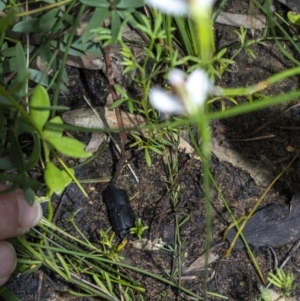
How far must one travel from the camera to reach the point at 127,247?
1.26 m

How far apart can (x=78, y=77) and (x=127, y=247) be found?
414 mm

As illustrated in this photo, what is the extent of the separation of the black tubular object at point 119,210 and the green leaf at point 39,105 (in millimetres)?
572

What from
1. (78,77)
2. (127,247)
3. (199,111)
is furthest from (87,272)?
(199,111)

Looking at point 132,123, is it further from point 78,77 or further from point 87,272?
point 87,272

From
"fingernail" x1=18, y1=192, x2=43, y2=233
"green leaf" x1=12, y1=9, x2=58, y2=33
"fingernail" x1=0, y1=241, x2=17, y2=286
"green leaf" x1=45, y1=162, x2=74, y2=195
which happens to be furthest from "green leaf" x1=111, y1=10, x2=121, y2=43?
"fingernail" x1=0, y1=241, x2=17, y2=286

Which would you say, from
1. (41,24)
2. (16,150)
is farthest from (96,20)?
(16,150)

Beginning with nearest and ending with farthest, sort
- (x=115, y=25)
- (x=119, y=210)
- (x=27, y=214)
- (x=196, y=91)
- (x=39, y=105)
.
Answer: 1. (x=196, y=91)
2. (x=39, y=105)
3. (x=115, y=25)
4. (x=27, y=214)
5. (x=119, y=210)

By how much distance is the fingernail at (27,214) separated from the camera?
1.08 metres

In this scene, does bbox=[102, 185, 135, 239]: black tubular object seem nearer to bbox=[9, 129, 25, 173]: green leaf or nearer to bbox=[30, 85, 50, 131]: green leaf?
bbox=[9, 129, 25, 173]: green leaf

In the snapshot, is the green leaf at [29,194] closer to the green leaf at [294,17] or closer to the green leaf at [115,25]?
the green leaf at [115,25]

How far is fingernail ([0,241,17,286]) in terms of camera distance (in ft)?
3.61

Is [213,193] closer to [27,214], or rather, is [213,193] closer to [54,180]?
[27,214]

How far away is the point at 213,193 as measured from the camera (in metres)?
1.29

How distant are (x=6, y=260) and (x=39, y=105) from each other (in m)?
0.51
